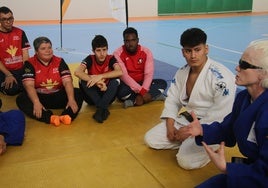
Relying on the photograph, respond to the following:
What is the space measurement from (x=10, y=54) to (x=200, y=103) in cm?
359

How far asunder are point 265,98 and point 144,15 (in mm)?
15815

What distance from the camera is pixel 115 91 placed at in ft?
15.1

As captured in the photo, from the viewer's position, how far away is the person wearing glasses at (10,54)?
17.4 feet

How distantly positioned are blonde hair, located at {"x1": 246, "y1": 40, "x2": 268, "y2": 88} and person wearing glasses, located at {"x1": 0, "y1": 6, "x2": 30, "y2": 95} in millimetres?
4202

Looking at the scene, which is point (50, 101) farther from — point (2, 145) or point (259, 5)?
point (259, 5)

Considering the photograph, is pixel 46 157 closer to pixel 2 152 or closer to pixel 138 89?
pixel 2 152

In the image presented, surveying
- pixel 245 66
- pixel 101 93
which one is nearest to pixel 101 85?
pixel 101 93

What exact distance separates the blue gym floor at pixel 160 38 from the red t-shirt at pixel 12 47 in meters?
2.36

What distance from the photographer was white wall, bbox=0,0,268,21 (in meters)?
14.7

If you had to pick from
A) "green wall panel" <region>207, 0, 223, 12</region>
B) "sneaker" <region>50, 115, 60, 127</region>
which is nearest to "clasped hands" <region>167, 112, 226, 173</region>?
"sneaker" <region>50, 115, 60, 127</region>

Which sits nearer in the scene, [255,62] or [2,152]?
[255,62]

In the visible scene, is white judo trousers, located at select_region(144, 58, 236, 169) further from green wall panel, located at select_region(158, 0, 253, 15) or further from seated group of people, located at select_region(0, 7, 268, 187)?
green wall panel, located at select_region(158, 0, 253, 15)

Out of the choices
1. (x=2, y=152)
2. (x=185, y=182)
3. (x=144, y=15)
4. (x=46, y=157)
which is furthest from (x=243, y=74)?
(x=144, y=15)

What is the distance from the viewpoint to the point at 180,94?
3418mm
